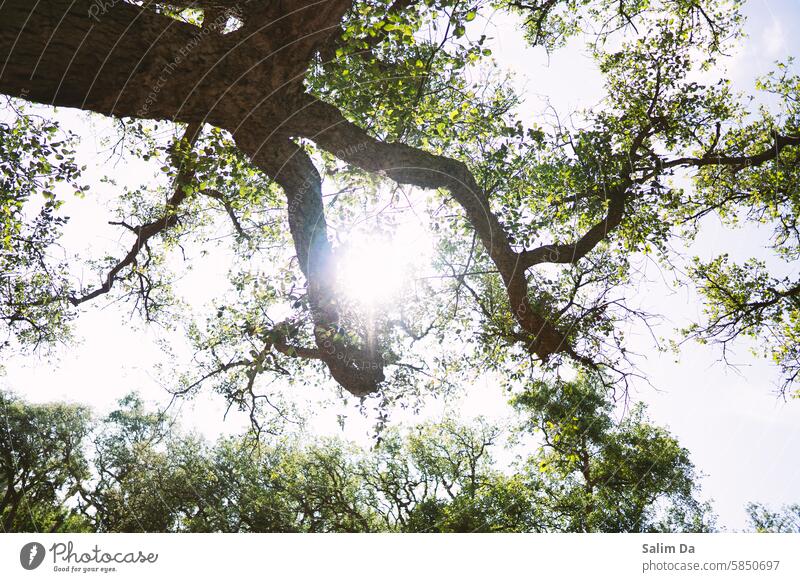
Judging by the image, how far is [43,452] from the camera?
1423cm

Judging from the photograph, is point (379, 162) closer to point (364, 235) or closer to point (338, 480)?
point (364, 235)

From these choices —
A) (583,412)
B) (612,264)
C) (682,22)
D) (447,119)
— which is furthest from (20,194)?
(583,412)

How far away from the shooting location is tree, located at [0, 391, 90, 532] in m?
14.2

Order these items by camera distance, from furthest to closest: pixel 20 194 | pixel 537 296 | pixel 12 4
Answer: pixel 537 296, pixel 20 194, pixel 12 4

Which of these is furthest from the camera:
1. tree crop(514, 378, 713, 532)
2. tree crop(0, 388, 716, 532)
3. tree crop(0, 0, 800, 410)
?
tree crop(514, 378, 713, 532)

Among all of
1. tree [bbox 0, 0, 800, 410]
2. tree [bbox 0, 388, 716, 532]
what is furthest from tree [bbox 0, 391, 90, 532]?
tree [bbox 0, 0, 800, 410]

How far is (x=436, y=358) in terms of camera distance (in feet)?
35.4

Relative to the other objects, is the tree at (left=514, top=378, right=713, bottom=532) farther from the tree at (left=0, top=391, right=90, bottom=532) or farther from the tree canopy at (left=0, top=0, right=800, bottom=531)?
the tree at (left=0, top=391, right=90, bottom=532)

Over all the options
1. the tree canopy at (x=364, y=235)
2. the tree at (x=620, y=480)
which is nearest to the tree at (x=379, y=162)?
the tree canopy at (x=364, y=235)

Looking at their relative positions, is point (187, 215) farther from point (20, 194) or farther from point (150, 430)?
point (150, 430)

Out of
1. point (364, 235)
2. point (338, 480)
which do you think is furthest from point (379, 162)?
point (338, 480)

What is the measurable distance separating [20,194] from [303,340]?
5.19m
